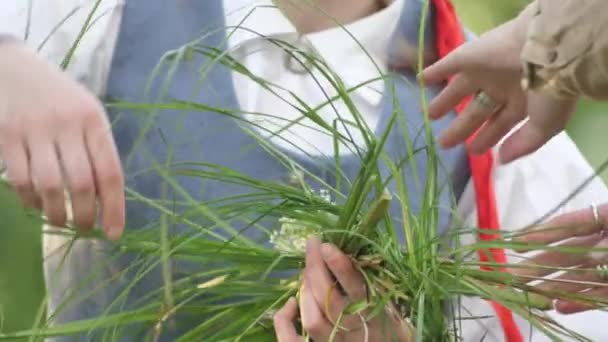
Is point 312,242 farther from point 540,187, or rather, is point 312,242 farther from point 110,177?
point 540,187

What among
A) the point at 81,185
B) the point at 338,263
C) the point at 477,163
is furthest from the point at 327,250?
the point at 477,163

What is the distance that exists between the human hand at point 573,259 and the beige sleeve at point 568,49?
8cm

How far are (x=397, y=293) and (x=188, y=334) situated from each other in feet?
0.31

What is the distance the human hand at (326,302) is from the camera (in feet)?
1.37

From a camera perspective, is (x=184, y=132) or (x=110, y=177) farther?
(x=184, y=132)

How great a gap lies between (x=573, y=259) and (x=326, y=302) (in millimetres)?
148

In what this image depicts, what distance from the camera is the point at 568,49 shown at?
376 millimetres

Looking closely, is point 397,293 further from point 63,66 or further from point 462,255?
point 63,66

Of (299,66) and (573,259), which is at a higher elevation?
(299,66)

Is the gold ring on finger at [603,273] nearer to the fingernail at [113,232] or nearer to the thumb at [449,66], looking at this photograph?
the thumb at [449,66]

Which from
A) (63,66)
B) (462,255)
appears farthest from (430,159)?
(63,66)

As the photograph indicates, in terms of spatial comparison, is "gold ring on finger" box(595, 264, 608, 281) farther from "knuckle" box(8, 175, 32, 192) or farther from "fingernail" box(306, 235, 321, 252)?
"knuckle" box(8, 175, 32, 192)

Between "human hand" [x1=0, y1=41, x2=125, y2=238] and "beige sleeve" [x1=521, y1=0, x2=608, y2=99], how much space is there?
0.17m

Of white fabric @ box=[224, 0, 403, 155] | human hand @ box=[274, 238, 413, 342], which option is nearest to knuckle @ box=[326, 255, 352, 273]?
human hand @ box=[274, 238, 413, 342]
